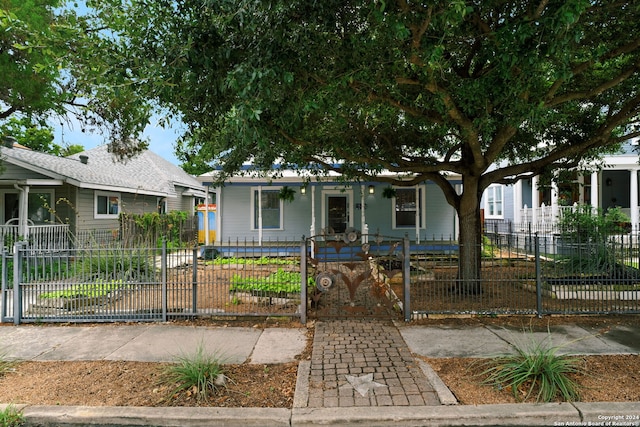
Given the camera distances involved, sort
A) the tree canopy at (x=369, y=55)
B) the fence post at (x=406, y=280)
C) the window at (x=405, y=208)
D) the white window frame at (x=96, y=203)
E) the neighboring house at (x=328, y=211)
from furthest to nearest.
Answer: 1. the white window frame at (x=96, y=203)
2. the window at (x=405, y=208)
3. the neighboring house at (x=328, y=211)
4. the fence post at (x=406, y=280)
5. the tree canopy at (x=369, y=55)

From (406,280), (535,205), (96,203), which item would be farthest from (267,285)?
(535,205)

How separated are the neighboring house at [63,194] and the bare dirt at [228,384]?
717 centimetres

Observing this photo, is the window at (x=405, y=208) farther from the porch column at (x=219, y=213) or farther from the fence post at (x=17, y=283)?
the fence post at (x=17, y=283)

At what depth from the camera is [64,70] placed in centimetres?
1155

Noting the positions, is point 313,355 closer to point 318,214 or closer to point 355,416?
point 355,416

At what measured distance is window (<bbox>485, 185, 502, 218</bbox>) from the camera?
69.9ft

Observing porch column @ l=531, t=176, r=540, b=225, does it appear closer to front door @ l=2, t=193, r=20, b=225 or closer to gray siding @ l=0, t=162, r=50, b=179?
gray siding @ l=0, t=162, r=50, b=179

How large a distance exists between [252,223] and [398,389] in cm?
1201

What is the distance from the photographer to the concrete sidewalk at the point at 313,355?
3455mm

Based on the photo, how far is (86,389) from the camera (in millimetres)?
4020

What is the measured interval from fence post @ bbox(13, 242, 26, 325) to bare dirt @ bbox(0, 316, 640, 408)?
2.21m

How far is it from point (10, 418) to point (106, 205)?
591 inches

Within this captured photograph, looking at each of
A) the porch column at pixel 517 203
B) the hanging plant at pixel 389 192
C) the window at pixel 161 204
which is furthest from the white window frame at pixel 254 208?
the porch column at pixel 517 203

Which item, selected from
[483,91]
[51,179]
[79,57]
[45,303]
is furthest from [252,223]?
[483,91]
